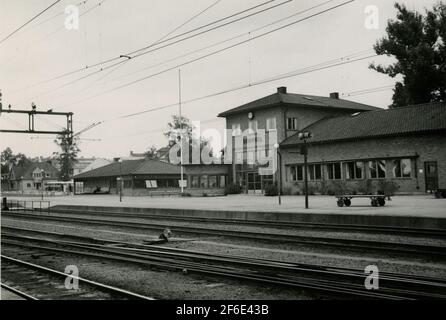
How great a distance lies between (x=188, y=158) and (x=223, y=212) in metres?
35.8

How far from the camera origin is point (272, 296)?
24.0 feet

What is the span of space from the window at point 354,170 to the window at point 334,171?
79 centimetres

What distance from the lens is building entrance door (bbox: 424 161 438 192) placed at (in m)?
31.4

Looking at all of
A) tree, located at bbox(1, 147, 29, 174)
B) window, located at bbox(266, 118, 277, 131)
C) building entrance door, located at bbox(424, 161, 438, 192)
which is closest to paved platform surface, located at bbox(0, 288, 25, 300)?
building entrance door, located at bbox(424, 161, 438, 192)

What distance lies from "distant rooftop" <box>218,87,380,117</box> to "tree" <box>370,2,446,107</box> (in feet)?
17.4

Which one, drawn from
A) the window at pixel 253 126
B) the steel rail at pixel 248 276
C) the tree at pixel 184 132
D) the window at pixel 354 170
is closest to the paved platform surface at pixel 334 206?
the window at pixel 354 170

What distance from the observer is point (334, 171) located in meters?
38.1

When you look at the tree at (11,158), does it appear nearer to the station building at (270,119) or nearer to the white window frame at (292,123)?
the station building at (270,119)

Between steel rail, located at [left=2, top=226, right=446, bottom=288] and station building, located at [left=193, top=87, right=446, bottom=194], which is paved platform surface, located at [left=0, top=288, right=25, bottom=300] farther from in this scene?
station building, located at [left=193, top=87, right=446, bottom=194]

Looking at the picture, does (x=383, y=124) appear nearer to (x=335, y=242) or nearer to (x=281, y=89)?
(x=281, y=89)

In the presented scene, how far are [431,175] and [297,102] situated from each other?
16.7 meters


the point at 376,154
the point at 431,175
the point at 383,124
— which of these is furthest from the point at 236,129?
the point at 431,175
